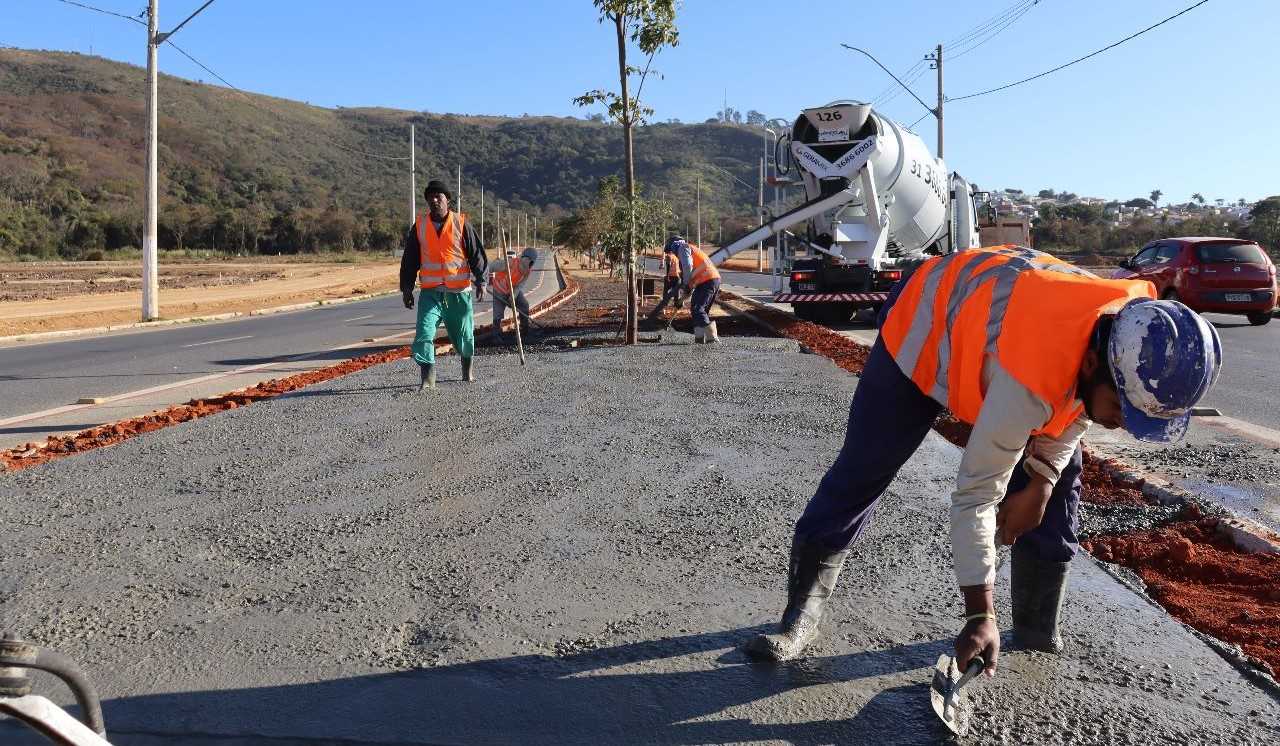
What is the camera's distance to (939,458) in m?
6.13

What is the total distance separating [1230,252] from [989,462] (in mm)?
16750

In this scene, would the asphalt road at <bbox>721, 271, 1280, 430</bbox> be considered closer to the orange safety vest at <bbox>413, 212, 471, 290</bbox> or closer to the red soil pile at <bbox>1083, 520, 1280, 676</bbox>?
the red soil pile at <bbox>1083, 520, 1280, 676</bbox>

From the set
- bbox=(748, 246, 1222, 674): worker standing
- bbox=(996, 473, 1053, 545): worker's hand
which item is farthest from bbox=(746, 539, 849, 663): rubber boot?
bbox=(996, 473, 1053, 545): worker's hand

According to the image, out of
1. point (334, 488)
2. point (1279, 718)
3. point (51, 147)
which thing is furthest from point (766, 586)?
point (51, 147)

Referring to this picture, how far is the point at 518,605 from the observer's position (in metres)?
3.63

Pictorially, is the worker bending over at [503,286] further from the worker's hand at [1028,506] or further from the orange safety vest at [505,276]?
the worker's hand at [1028,506]

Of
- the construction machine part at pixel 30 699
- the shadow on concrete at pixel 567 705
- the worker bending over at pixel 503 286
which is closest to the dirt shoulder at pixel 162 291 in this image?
the worker bending over at pixel 503 286

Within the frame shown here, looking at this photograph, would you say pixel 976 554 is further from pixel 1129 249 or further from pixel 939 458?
pixel 1129 249

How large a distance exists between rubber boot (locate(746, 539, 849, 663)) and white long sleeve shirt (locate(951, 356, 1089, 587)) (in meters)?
0.76

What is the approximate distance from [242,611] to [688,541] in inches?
71.8

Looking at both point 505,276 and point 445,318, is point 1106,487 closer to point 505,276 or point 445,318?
point 445,318

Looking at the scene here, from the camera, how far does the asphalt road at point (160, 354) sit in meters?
9.93

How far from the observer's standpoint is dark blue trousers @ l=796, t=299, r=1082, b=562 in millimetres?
3018

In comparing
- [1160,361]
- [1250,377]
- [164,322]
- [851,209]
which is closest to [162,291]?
[164,322]
